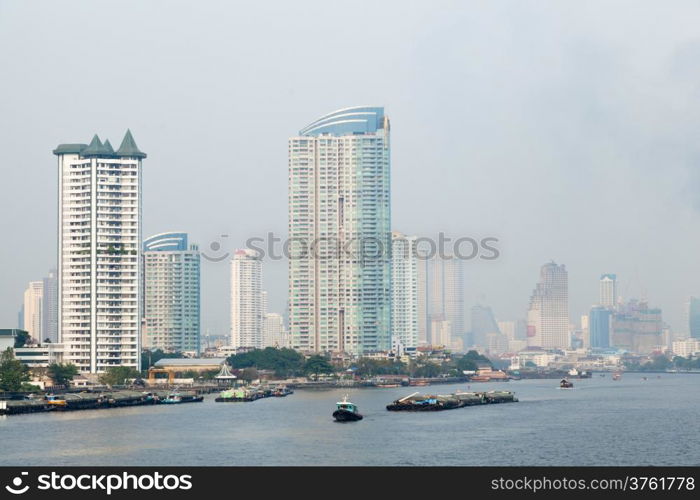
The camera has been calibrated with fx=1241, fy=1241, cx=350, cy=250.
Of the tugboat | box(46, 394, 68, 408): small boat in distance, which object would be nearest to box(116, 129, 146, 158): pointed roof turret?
box(46, 394, 68, 408): small boat in distance

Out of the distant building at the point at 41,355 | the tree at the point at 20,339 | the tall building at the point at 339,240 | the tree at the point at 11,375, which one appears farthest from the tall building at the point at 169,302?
the tree at the point at 11,375

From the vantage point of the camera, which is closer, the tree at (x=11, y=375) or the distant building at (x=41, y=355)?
the tree at (x=11, y=375)

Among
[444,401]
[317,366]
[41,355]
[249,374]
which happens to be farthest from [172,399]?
[317,366]

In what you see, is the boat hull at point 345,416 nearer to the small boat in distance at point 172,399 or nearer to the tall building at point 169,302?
the small boat in distance at point 172,399

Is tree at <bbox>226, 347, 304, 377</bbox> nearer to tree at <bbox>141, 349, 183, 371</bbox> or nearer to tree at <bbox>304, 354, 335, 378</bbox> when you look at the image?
tree at <bbox>304, 354, 335, 378</bbox>

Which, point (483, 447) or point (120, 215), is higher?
point (120, 215)
